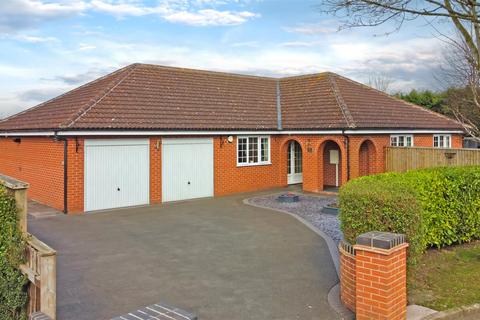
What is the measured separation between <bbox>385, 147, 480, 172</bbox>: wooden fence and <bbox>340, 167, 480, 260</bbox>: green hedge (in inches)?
318

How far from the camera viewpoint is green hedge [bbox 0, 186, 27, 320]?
5.75 metres

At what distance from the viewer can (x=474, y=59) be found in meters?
9.99

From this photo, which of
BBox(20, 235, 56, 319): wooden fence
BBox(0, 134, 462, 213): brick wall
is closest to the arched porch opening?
BBox(0, 134, 462, 213): brick wall

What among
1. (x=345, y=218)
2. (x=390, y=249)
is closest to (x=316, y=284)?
(x=345, y=218)

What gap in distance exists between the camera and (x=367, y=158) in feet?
63.4

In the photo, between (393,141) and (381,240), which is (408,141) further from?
(381,240)

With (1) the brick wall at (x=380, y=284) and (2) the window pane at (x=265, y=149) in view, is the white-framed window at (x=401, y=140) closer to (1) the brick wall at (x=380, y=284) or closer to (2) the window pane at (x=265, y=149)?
(2) the window pane at (x=265, y=149)

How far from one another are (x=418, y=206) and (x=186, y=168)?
464 inches

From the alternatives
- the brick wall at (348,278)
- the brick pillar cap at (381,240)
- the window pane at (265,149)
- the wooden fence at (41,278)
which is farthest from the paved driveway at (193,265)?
the window pane at (265,149)

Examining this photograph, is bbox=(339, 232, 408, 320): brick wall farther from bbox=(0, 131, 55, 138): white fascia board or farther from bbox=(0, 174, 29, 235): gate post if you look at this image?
bbox=(0, 131, 55, 138): white fascia board

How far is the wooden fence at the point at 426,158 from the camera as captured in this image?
16562mm

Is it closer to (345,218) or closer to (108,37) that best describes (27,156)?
(108,37)

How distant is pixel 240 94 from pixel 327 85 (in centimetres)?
432

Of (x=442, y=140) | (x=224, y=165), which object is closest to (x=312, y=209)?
(x=224, y=165)
